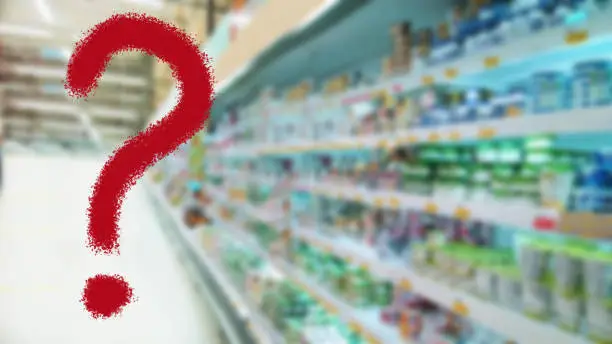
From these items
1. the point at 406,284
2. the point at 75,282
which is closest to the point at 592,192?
the point at 406,284

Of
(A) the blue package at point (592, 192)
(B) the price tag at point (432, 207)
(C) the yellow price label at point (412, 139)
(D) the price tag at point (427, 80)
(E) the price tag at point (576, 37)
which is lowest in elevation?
(B) the price tag at point (432, 207)

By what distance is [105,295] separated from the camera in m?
1.69

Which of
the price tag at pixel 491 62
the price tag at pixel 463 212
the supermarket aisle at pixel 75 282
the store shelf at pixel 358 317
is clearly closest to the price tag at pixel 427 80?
the price tag at pixel 491 62

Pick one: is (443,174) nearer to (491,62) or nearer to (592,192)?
(491,62)

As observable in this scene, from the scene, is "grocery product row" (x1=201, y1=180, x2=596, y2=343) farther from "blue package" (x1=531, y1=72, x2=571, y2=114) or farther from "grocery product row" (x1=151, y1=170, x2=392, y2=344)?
"blue package" (x1=531, y1=72, x2=571, y2=114)

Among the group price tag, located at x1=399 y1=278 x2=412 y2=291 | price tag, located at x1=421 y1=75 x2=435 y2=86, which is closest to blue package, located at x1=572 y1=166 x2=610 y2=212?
price tag, located at x1=421 y1=75 x2=435 y2=86

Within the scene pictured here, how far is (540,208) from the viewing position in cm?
129

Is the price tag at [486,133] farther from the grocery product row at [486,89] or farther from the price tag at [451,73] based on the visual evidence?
the price tag at [451,73]

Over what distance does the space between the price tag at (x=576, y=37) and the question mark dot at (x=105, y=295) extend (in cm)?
119

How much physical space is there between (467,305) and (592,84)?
0.64 metres

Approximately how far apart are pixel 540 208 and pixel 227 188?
154 inches

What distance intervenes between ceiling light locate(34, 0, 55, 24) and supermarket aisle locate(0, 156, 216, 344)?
1838mm

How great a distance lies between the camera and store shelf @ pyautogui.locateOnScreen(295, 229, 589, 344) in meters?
1.21

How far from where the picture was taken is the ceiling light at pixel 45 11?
5073 mm
